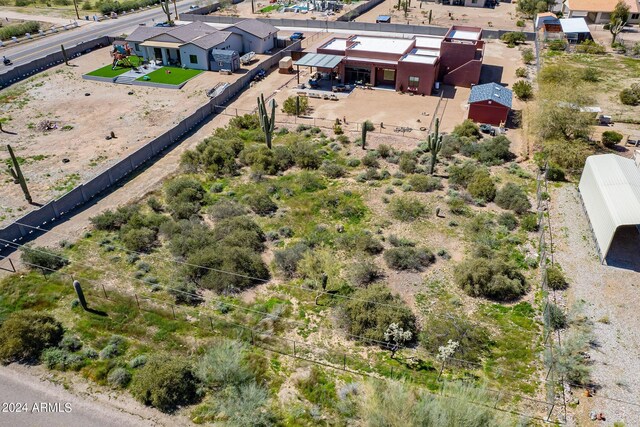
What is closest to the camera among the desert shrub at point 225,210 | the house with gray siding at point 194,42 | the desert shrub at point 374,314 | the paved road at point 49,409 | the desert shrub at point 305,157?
the paved road at point 49,409

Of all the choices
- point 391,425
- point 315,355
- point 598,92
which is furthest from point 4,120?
point 598,92

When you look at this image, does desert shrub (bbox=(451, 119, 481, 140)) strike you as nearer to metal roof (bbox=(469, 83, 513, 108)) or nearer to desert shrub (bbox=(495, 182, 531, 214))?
metal roof (bbox=(469, 83, 513, 108))

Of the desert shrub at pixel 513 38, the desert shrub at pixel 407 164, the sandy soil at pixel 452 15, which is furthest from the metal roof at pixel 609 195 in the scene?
the sandy soil at pixel 452 15

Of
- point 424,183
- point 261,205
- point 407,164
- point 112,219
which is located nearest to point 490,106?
point 407,164

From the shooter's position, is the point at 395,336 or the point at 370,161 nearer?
the point at 395,336

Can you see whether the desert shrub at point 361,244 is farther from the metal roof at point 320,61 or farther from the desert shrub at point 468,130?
the metal roof at point 320,61

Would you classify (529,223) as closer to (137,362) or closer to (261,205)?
(261,205)
